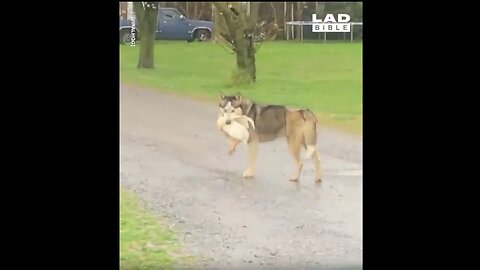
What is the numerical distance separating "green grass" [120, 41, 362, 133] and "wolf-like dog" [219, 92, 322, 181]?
0.03m

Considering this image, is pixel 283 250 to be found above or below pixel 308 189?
below

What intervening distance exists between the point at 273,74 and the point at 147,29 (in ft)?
1.72

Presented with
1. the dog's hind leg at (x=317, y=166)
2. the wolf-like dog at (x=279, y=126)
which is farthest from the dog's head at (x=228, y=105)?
the dog's hind leg at (x=317, y=166)

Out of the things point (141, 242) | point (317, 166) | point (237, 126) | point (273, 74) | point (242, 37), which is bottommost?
point (141, 242)

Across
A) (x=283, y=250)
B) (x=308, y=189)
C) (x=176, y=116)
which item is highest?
(x=176, y=116)

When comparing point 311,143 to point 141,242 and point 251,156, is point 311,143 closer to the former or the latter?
point 251,156

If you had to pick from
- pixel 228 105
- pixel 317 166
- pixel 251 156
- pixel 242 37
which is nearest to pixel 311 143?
pixel 317 166

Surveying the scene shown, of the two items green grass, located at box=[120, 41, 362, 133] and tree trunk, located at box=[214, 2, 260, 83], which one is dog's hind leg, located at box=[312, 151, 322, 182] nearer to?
green grass, located at box=[120, 41, 362, 133]

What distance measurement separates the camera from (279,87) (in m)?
2.85

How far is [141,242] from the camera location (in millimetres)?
2695
